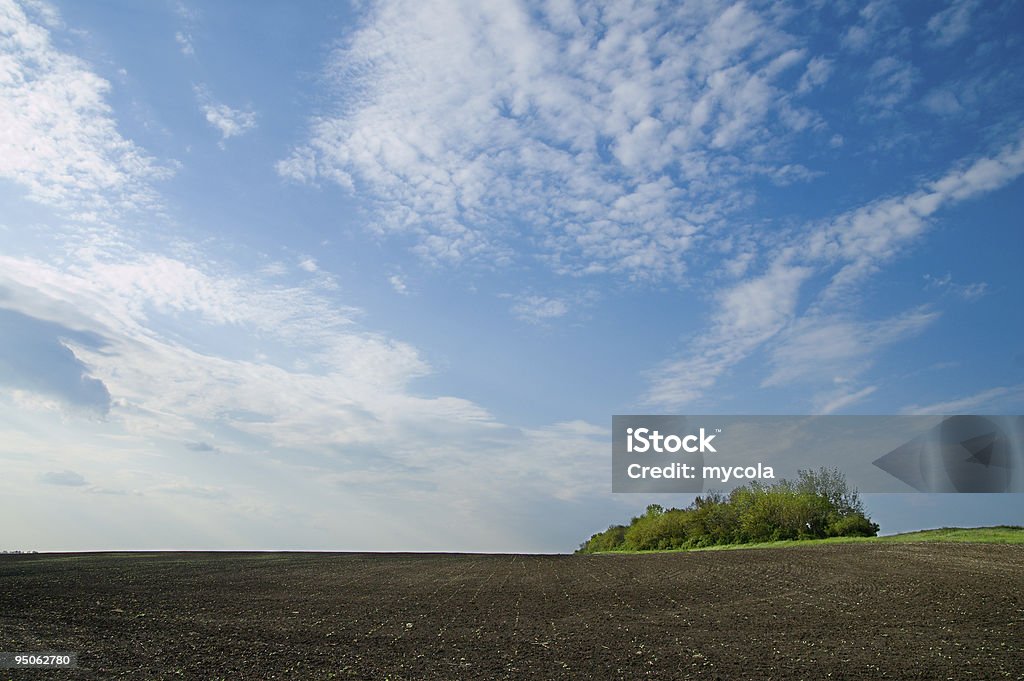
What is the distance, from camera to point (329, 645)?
19.8 metres

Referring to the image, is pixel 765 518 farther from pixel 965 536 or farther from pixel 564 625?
pixel 564 625

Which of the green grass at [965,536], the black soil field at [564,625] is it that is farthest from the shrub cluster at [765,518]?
the black soil field at [564,625]

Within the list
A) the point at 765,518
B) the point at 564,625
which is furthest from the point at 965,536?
the point at 564,625

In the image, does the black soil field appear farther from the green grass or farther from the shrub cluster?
the shrub cluster

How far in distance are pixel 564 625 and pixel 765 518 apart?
6105 centimetres

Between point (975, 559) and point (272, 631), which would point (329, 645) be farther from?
point (975, 559)

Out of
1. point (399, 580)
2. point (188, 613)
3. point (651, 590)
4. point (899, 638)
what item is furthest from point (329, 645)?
point (399, 580)

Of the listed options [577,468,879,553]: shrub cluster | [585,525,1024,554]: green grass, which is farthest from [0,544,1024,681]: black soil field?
[577,468,879,553]: shrub cluster

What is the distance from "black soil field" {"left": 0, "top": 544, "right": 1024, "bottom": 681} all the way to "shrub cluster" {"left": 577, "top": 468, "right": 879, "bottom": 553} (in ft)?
118

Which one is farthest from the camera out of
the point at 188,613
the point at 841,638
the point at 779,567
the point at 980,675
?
the point at 779,567

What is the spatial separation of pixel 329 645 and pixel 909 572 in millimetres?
26083

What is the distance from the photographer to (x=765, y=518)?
77.6 metres

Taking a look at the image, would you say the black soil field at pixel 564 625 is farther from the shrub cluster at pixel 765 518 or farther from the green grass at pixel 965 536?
the shrub cluster at pixel 765 518

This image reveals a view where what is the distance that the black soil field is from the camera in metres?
16.6
